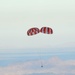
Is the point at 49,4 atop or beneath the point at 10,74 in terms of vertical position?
atop

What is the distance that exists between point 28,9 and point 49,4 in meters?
0.78

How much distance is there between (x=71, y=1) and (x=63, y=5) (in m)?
0.32

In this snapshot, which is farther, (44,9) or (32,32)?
(44,9)

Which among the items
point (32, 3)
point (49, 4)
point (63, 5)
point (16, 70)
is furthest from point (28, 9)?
point (16, 70)

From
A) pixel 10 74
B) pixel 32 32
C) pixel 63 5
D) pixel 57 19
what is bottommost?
pixel 10 74

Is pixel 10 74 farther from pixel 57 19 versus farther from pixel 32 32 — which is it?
pixel 57 19

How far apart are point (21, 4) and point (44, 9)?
2.79 feet

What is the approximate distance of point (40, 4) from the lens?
22.6 feet

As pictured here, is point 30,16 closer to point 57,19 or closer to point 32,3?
point 32,3

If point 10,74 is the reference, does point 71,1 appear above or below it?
above

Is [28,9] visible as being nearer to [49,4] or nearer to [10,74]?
[49,4]

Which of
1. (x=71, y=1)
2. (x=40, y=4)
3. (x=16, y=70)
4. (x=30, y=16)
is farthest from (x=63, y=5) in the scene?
(x=16, y=70)

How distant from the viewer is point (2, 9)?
23.0 ft

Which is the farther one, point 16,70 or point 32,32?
point 16,70
